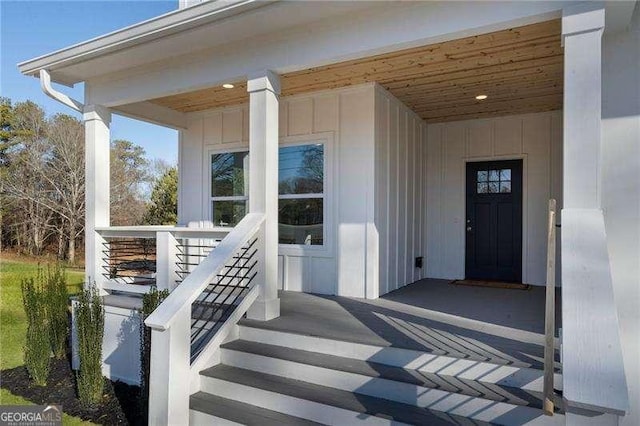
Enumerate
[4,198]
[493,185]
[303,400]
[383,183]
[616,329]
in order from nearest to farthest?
[616,329] < [303,400] < [383,183] < [493,185] < [4,198]

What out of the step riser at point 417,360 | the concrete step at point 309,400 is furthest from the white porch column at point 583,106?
the concrete step at point 309,400

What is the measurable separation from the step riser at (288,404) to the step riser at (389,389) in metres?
0.22

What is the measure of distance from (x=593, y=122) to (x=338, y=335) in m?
2.19

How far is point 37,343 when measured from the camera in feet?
13.3

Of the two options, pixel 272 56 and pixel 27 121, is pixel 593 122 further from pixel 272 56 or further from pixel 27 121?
pixel 27 121

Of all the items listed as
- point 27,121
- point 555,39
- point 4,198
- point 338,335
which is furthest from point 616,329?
point 27,121

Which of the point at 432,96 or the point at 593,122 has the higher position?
the point at 432,96

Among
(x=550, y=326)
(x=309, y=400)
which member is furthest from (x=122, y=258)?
(x=550, y=326)

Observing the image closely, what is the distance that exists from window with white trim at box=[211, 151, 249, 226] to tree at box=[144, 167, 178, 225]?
1013 centimetres

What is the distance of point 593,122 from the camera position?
7.92 ft

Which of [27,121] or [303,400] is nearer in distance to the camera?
[303,400]

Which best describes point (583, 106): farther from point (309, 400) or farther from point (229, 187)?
point (229, 187)

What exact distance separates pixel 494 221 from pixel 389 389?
4222 mm

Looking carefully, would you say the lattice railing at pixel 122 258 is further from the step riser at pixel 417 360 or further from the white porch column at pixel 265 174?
the step riser at pixel 417 360
